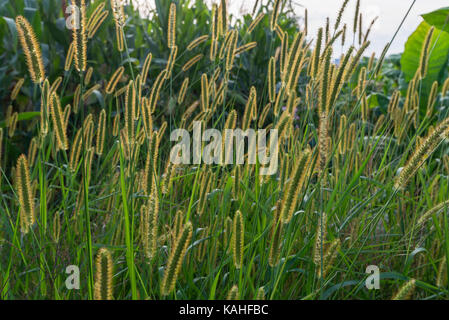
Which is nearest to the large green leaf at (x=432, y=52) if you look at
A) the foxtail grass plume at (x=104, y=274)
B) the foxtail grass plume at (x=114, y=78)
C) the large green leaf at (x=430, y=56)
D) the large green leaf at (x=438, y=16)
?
the large green leaf at (x=430, y=56)

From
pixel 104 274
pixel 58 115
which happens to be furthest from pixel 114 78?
pixel 104 274

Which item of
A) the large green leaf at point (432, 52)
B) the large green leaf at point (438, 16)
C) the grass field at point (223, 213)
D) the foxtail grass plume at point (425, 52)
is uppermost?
the large green leaf at point (438, 16)

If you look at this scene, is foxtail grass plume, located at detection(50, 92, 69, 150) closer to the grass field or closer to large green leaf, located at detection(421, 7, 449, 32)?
the grass field

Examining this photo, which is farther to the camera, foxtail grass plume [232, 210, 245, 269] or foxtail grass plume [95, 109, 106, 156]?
foxtail grass plume [95, 109, 106, 156]

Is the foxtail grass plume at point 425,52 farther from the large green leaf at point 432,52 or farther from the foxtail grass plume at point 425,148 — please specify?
the large green leaf at point 432,52

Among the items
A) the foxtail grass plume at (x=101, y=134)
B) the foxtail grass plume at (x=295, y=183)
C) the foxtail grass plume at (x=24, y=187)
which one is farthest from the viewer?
the foxtail grass plume at (x=101, y=134)

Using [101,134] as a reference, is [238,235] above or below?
below

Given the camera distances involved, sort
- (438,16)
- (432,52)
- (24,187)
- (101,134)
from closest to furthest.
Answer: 1. (24,187)
2. (101,134)
3. (438,16)
4. (432,52)

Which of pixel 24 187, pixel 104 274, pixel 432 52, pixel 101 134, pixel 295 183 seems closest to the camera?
pixel 104 274

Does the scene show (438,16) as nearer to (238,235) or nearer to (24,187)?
(238,235)

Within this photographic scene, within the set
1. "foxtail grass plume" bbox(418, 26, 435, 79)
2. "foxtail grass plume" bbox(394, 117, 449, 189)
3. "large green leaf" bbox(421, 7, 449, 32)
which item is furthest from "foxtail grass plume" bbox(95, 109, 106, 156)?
"large green leaf" bbox(421, 7, 449, 32)

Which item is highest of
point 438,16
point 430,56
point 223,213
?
point 438,16
